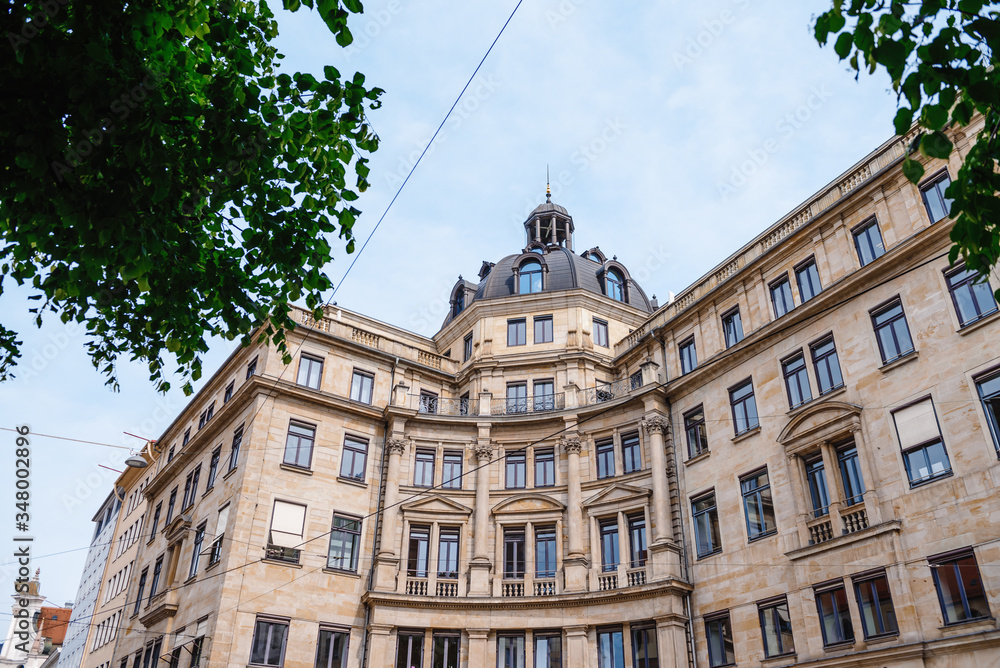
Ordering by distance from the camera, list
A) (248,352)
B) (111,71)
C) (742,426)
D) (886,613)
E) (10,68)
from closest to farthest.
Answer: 1. (10,68)
2. (111,71)
3. (886,613)
4. (742,426)
5. (248,352)

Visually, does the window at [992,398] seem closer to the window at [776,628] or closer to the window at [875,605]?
the window at [875,605]

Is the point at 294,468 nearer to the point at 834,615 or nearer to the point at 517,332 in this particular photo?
the point at 517,332

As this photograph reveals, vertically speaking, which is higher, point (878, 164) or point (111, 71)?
point (878, 164)

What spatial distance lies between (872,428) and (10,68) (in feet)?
78.8

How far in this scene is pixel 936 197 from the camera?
82.0 ft

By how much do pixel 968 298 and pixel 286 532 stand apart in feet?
84.7

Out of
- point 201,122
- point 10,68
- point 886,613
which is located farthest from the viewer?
point 886,613

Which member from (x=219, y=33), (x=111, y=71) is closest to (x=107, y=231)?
(x=111, y=71)

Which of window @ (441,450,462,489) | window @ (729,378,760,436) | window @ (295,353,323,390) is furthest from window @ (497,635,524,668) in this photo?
window @ (295,353,323,390)

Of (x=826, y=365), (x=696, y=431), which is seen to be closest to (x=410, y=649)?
(x=696, y=431)

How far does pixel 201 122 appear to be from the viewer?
12.3 metres

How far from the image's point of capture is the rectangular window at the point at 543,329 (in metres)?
40.1

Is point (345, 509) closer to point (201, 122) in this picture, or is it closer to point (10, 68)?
point (201, 122)

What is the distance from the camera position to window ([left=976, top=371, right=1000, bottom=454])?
21.4m
